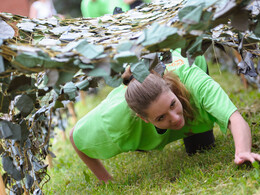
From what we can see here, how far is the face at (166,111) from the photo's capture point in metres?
1.46

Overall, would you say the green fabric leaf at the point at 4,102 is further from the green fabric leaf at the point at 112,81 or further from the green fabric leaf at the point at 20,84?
the green fabric leaf at the point at 112,81

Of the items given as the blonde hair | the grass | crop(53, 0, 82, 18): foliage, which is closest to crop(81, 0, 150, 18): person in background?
the grass

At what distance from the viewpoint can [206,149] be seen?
6.25 ft

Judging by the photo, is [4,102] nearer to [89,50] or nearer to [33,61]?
[33,61]

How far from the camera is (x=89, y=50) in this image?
1.05 m

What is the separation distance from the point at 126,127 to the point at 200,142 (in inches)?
19.6

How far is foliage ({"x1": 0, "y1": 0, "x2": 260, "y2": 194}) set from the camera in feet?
3.41

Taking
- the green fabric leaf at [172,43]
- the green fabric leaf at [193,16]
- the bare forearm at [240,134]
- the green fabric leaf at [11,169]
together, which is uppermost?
the green fabric leaf at [193,16]

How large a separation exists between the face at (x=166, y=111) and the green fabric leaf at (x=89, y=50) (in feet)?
1.60

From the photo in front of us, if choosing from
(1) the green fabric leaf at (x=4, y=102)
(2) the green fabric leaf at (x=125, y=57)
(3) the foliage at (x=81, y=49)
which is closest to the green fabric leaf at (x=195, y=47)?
(3) the foliage at (x=81, y=49)

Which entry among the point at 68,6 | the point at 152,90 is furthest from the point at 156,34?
the point at 68,6

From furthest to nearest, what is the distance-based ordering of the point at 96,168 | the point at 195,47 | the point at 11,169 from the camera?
the point at 96,168 < the point at 11,169 < the point at 195,47

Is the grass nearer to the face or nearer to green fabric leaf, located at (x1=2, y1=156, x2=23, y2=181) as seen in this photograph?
the face

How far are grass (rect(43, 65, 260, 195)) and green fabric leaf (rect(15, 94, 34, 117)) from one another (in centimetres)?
64
